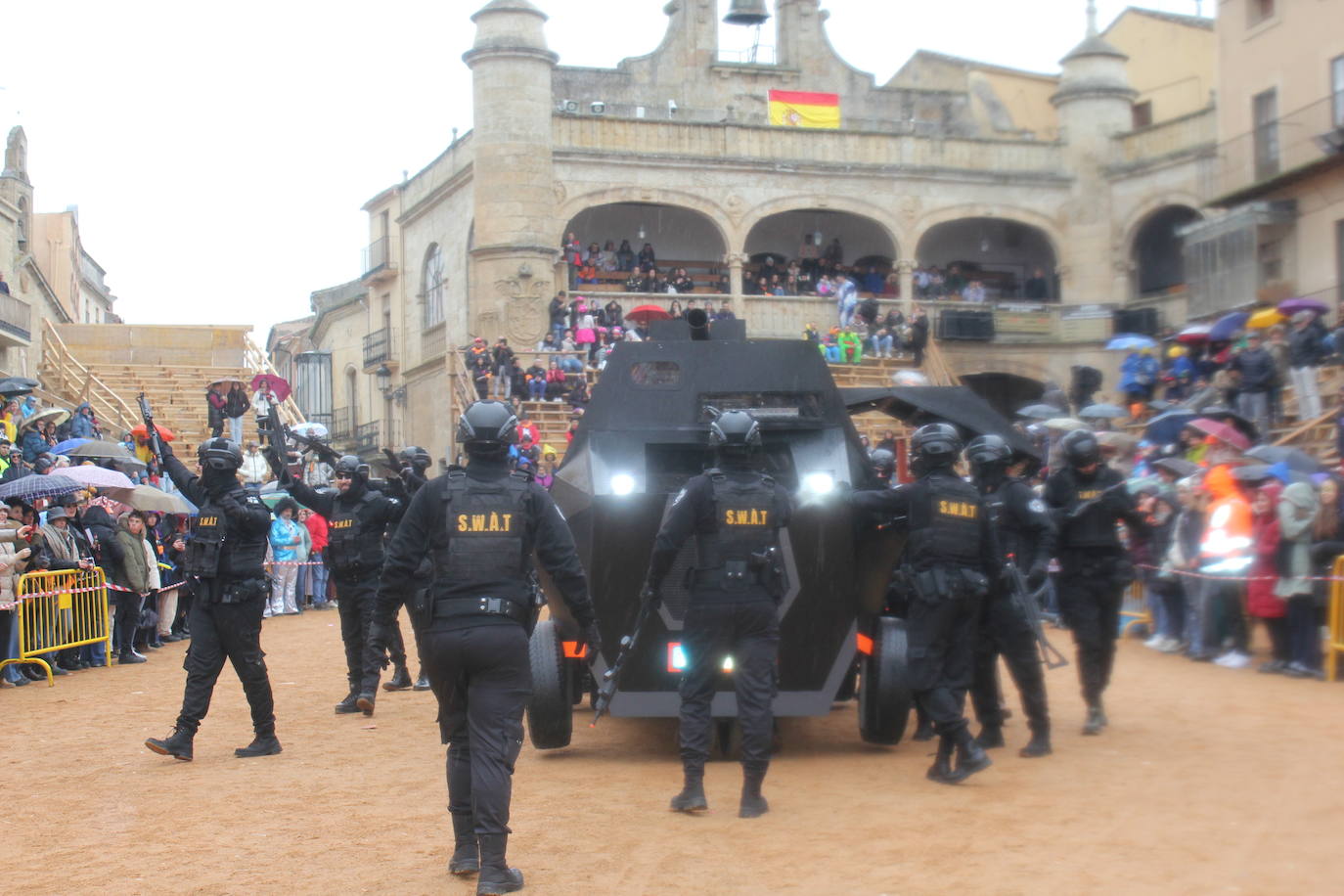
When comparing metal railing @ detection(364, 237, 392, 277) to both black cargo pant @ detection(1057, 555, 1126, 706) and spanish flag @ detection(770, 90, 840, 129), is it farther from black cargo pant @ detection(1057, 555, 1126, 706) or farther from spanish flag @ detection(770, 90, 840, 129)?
black cargo pant @ detection(1057, 555, 1126, 706)

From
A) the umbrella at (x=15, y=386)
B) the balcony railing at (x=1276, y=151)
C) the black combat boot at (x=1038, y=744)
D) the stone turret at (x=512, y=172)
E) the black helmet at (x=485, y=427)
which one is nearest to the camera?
the black helmet at (x=485, y=427)

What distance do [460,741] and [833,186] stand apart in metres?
31.5

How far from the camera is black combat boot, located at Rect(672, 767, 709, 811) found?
7.91 m

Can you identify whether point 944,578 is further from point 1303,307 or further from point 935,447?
point 1303,307

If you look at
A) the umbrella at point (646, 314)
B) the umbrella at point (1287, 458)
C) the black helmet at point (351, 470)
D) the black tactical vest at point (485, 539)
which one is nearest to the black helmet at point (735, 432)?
the black tactical vest at point (485, 539)

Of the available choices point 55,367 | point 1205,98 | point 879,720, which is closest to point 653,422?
point 879,720

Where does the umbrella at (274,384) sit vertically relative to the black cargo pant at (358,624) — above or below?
above

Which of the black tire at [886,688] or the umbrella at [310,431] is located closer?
the black tire at [886,688]

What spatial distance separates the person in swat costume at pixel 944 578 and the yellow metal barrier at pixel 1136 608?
7608 mm

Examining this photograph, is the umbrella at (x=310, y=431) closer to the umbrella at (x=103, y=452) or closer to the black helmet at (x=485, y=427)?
the black helmet at (x=485, y=427)

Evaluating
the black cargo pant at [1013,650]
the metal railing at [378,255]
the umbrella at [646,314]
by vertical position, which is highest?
the metal railing at [378,255]

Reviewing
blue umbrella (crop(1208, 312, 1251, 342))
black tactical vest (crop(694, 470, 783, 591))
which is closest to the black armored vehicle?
black tactical vest (crop(694, 470, 783, 591))

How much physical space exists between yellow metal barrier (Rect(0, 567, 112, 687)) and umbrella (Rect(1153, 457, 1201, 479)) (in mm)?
10718

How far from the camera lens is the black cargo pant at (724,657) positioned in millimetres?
7953
